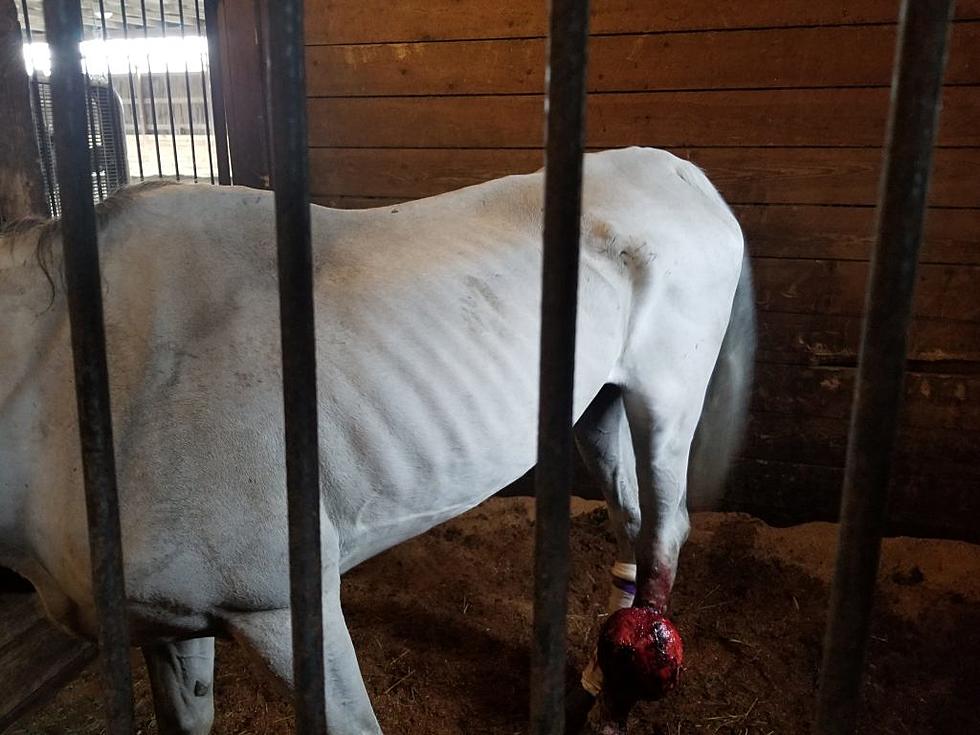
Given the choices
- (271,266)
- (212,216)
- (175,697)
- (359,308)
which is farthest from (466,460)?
(175,697)

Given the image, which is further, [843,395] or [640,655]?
[843,395]

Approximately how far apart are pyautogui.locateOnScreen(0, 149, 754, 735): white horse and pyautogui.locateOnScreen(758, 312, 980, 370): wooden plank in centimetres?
75

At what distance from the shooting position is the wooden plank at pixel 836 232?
221cm

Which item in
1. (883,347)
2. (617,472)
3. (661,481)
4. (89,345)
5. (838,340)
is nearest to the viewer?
(883,347)

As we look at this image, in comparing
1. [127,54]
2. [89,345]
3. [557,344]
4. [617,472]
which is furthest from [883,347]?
[127,54]

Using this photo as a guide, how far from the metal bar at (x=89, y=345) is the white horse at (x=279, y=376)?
0.45 meters

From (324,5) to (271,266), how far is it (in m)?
1.70

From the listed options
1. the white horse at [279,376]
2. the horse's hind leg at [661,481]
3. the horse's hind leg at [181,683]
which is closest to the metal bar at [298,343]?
the white horse at [279,376]

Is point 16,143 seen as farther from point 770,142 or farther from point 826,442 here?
point 826,442

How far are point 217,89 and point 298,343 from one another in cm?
257

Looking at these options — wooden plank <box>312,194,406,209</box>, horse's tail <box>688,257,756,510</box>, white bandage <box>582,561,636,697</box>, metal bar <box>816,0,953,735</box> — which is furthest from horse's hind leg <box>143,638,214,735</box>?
wooden plank <box>312,194,406,209</box>

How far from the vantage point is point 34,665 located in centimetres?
172

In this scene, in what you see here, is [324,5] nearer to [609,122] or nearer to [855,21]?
[609,122]

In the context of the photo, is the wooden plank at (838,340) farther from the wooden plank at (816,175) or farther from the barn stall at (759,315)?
the wooden plank at (816,175)
